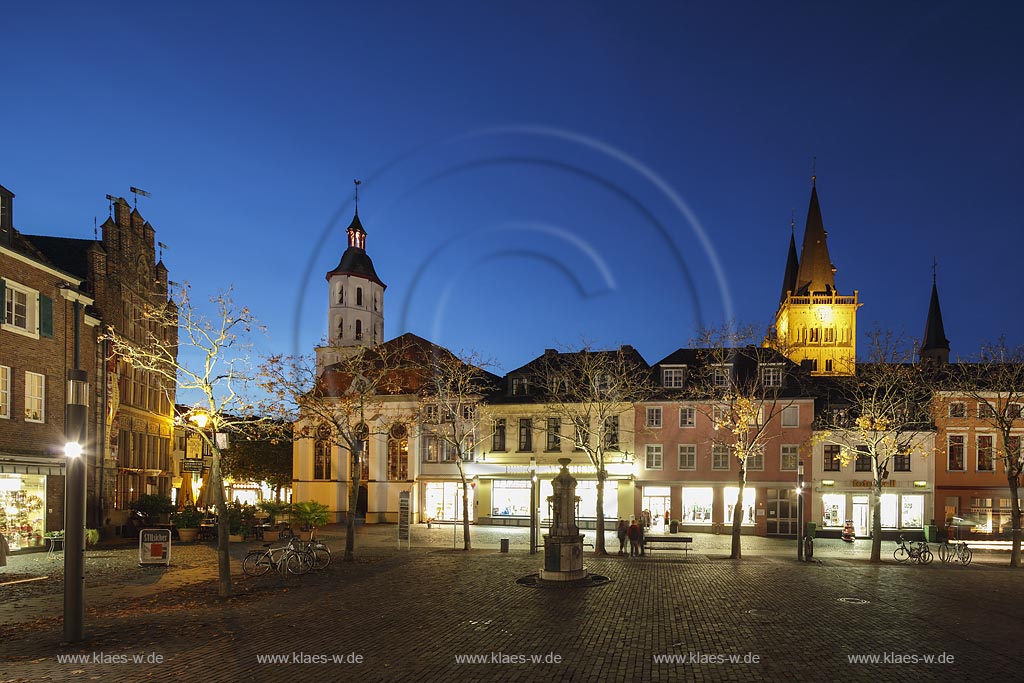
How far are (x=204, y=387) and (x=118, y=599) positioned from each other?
5.67 m

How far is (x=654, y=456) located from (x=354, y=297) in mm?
58159

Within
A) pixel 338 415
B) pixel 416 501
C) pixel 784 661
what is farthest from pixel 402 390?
pixel 784 661

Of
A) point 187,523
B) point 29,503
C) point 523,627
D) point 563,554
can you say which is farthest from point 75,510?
point 187,523

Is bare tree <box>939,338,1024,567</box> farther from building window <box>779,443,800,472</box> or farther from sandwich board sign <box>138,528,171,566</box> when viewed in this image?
sandwich board sign <box>138,528,171,566</box>

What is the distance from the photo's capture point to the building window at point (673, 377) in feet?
180

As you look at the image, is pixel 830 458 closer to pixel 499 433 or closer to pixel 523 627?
pixel 499 433

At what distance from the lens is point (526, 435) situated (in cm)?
5625

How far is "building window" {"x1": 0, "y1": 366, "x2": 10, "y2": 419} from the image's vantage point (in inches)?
1276

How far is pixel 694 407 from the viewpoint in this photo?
173ft

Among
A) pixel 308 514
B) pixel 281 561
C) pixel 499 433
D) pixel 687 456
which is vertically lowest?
pixel 308 514

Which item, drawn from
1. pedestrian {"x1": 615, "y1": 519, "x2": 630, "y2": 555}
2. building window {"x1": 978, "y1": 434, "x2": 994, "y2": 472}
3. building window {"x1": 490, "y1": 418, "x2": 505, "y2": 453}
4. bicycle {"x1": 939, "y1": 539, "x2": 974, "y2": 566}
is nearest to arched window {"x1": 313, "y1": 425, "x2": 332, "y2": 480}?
building window {"x1": 490, "y1": 418, "x2": 505, "y2": 453}

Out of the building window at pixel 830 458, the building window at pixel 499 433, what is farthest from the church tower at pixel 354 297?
the building window at pixel 830 458

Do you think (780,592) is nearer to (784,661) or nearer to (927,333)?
(784,661)

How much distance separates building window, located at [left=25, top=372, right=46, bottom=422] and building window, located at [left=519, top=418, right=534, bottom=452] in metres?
30.1
